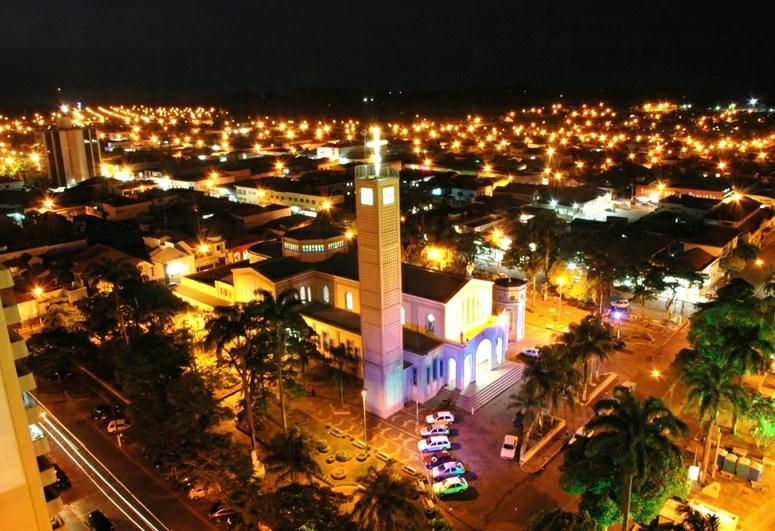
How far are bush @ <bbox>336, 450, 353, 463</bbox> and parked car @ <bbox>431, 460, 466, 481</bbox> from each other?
13.3 ft

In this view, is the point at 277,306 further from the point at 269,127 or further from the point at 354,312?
the point at 269,127

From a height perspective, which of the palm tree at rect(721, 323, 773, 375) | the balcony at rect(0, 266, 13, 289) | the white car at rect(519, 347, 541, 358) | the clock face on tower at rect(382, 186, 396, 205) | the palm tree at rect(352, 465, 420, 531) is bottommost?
the white car at rect(519, 347, 541, 358)

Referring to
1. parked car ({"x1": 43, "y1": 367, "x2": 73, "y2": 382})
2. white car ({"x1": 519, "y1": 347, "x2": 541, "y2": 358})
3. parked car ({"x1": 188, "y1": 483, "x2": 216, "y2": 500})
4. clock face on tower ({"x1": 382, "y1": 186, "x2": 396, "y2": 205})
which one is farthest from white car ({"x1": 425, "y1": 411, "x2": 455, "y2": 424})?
parked car ({"x1": 43, "y1": 367, "x2": 73, "y2": 382})

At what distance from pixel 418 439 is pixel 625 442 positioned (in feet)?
38.6

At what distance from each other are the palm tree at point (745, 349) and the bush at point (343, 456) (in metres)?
17.8

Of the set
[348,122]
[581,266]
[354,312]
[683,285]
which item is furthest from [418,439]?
[348,122]

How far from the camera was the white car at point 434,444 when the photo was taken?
2806 cm

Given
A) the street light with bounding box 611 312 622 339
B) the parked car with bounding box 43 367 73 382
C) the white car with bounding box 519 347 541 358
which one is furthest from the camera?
the street light with bounding box 611 312 622 339

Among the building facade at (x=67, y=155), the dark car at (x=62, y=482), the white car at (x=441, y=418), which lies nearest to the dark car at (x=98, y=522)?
the dark car at (x=62, y=482)

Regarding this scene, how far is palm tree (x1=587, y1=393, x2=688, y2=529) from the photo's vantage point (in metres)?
19.2

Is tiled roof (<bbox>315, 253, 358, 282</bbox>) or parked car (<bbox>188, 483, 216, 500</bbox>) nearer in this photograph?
parked car (<bbox>188, 483, 216, 500</bbox>)

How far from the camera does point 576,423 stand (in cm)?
3067

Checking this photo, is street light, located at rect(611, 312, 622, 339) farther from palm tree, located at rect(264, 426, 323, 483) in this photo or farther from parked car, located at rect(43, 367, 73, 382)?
parked car, located at rect(43, 367, 73, 382)

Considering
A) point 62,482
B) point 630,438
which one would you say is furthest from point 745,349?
point 62,482
